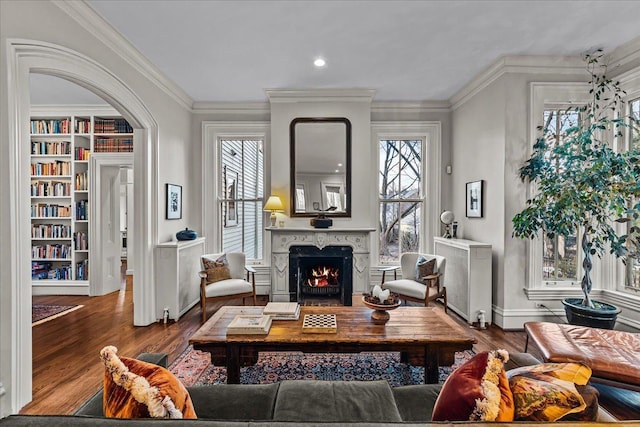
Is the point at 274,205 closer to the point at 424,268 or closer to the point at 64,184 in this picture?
the point at 424,268

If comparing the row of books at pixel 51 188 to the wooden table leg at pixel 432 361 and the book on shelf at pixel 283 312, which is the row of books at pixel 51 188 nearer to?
the book on shelf at pixel 283 312

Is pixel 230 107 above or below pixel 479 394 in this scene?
above

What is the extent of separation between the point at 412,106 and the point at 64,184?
219 inches

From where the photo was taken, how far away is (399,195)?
16.6 ft

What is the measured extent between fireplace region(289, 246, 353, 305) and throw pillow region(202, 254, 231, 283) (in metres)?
0.88

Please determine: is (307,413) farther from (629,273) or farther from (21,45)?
(629,273)

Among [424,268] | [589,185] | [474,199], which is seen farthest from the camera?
[474,199]

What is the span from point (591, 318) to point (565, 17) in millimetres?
2668

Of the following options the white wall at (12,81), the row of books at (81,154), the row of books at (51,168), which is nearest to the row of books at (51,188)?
the row of books at (51,168)

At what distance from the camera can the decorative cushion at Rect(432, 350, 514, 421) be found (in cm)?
91

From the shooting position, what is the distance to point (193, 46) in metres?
3.22

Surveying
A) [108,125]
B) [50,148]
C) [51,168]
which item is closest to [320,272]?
[108,125]

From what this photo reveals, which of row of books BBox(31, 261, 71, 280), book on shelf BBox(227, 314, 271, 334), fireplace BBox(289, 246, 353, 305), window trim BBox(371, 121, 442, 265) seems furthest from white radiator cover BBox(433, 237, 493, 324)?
row of books BBox(31, 261, 71, 280)

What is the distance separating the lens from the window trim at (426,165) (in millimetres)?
4918
